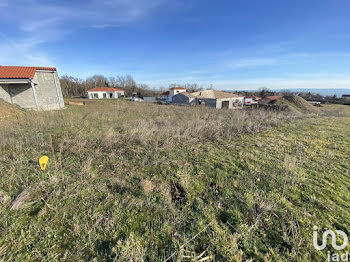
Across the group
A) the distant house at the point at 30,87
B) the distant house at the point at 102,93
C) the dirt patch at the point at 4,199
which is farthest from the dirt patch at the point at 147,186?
the distant house at the point at 102,93

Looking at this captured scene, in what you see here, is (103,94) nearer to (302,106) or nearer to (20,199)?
(302,106)

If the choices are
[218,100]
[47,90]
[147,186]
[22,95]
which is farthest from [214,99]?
[147,186]

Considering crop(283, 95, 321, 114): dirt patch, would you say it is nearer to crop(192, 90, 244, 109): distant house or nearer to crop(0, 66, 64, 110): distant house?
crop(192, 90, 244, 109): distant house

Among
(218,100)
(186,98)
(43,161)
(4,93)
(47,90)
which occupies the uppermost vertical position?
(47,90)

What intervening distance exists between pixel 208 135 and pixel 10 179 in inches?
245

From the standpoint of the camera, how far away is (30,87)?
46.2 ft

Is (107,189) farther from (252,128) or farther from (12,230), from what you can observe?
(252,128)

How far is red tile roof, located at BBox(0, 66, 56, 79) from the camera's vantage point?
42.1 feet

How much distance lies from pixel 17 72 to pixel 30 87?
1.52 metres

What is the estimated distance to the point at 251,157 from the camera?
4230mm

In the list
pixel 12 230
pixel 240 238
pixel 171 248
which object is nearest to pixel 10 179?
pixel 12 230

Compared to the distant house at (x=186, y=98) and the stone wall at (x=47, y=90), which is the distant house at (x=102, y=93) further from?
the stone wall at (x=47, y=90)

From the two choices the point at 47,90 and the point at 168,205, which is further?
the point at 47,90

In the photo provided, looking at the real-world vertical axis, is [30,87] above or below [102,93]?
below
